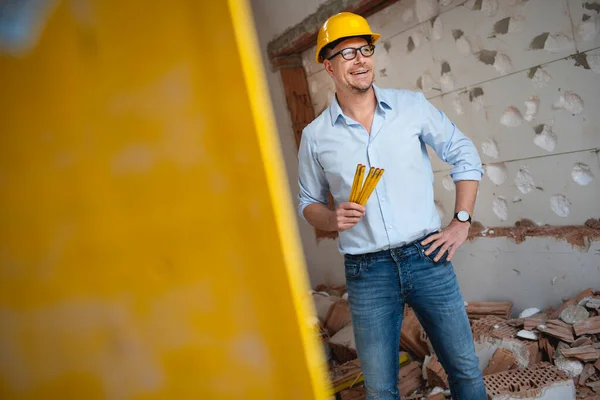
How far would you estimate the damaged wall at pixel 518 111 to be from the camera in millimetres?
3418

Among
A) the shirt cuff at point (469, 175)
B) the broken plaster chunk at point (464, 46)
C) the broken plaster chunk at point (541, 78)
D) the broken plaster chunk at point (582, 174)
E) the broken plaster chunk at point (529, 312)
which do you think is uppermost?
the broken plaster chunk at point (464, 46)

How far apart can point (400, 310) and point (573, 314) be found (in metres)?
1.89

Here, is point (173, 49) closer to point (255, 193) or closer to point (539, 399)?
point (255, 193)

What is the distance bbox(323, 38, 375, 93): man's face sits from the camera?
90.8 inches

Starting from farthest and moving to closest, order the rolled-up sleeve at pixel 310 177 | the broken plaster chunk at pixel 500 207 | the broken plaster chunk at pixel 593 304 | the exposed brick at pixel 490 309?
the broken plaster chunk at pixel 500 207
the exposed brick at pixel 490 309
the broken plaster chunk at pixel 593 304
the rolled-up sleeve at pixel 310 177

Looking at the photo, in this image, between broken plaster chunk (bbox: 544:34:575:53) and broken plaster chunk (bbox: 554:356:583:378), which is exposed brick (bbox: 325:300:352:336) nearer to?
broken plaster chunk (bbox: 554:356:583:378)

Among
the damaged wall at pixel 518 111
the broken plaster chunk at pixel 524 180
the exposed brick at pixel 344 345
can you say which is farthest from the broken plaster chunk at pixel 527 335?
the exposed brick at pixel 344 345

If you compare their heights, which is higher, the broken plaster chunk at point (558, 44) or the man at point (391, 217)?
the broken plaster chunk at point (558, 44)

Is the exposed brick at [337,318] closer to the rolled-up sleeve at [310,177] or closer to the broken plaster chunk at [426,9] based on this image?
the rolled-up sleeve at [310,177]

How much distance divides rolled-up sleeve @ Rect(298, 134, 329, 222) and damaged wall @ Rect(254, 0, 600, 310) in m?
2.15

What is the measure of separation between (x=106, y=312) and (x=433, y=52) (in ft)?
14.4

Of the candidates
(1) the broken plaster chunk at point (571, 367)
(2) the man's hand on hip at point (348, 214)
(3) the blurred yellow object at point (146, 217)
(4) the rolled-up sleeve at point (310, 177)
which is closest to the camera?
(3) the blurred yellow object at point (146, 217)

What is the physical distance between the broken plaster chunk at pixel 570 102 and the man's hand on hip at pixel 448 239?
6.10ft

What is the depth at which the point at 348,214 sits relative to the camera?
6.74ft
